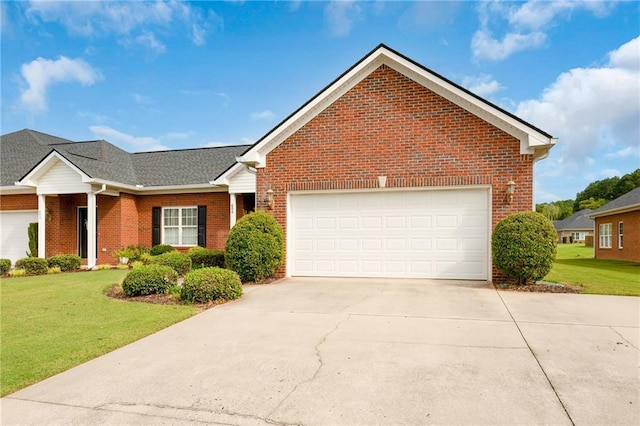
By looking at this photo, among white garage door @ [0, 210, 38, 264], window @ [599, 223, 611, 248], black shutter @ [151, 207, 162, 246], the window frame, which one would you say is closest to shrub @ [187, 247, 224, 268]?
black shutter @ [151, 207, 162, 246]

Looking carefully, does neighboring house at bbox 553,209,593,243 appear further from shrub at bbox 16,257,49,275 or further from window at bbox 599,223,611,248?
shrub at bbox 16,257,49,275

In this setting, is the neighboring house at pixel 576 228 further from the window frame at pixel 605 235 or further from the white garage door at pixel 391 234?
the white garage door at pixel 391 234

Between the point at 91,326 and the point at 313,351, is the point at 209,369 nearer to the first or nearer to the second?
Result: the point at 313,351

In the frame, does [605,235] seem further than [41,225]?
Yes

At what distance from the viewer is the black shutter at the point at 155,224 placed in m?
17.8

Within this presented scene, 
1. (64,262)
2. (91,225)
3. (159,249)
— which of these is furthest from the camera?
(159,249)

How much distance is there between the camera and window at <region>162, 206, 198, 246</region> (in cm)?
1772

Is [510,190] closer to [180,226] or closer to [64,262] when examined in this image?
[180,226]

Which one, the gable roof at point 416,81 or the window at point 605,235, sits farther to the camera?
the window at point 605,235

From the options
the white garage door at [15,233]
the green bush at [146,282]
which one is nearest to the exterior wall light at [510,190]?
the green bush at [146,282]

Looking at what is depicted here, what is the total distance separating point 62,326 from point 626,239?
27838 millimetres

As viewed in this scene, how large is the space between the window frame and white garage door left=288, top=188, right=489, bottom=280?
21464 millimetres

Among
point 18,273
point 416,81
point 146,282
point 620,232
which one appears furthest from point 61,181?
point 620,232

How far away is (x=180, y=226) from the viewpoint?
1784 cm
